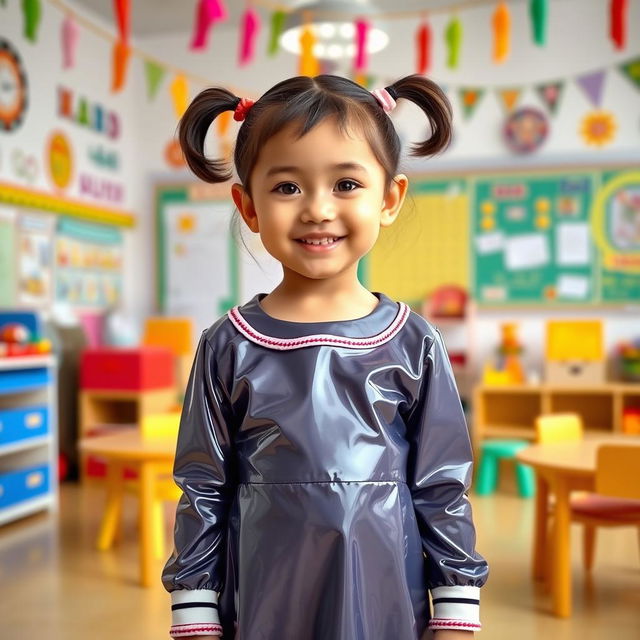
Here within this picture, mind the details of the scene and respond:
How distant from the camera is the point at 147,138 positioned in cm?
546

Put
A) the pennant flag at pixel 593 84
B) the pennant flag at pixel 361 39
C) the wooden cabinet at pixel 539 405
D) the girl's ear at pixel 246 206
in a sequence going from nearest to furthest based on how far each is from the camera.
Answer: the girl's ear at pixel 246 206, the pennant flag at pixel 361 39, the wooden cabinet at pixel 539 405, the pennant flag at pixel 593 84

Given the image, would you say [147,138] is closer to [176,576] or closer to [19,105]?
[19,105]

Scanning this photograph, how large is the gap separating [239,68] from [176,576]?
4729mm

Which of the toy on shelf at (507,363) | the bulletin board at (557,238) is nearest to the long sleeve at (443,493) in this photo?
the toy on shelf at (507,363)

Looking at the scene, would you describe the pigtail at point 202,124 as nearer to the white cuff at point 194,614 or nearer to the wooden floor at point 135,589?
the white cuff at point 194,614

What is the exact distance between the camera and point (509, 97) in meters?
4.79

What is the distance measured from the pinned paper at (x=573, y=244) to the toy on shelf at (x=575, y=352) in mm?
401

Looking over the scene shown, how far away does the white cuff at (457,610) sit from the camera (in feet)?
3.13

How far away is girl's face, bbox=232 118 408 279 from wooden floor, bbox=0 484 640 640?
1795mm

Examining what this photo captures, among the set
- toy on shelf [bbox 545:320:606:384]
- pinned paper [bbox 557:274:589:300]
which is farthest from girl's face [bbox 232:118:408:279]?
pinned paper [bbox 557:274:589:300]

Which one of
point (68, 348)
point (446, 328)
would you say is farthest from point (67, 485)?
point (446, 328)

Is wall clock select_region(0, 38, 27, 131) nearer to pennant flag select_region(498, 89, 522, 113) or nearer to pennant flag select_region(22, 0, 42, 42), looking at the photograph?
pennant flag select_region(22, 0, 42, 42)

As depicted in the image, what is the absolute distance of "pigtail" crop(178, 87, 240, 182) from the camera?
1.00 meters

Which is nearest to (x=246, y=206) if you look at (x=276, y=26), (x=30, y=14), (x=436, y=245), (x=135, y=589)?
(x=135, y=589)
